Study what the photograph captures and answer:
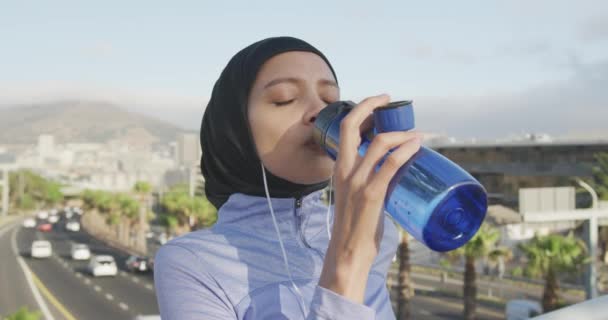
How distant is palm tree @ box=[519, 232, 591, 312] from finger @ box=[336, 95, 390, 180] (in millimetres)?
22153

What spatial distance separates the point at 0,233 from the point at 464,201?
87326 millimetres

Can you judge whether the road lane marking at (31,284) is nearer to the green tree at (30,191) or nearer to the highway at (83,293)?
the highway at (83,293)

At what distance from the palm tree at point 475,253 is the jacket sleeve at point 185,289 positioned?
2099 cm

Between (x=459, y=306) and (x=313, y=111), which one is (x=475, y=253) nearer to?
(x=459, y=306)

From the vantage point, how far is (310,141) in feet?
4.97

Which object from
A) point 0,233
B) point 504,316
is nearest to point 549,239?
point 504,316

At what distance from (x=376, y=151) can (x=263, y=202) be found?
0.51 meters

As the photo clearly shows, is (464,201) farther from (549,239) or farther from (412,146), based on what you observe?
(549,239)

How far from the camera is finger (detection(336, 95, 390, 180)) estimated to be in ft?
3.86

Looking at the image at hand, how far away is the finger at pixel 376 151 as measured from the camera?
1.14 meters

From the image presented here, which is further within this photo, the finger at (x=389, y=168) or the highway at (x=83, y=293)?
the highway at (x=83, y=293)

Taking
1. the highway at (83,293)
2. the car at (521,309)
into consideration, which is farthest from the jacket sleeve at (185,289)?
the highway at (83,293)

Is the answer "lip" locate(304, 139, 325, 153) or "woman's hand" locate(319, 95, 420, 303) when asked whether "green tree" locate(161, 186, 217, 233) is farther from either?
"woman's hand" locate(319, 95, 420, 303)

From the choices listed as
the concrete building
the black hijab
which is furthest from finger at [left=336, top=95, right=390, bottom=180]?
the concrete building
